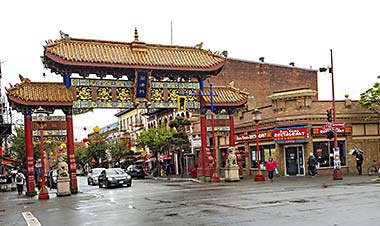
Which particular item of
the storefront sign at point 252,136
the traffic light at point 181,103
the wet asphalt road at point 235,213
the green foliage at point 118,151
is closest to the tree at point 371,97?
the storefront sign at point 252,136

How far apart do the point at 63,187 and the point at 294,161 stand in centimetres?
1783

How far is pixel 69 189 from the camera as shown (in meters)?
27.8

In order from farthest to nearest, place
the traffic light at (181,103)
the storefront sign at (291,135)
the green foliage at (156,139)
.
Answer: the green foliage at (156,139) → the storefront sign at (291,135) → the traffic light at (181,103)

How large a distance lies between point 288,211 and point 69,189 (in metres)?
16.8

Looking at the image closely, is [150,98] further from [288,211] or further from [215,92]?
[288,211]

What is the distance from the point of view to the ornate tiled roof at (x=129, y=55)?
28953 mm

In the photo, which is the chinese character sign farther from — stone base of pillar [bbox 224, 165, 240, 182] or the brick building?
the brick building

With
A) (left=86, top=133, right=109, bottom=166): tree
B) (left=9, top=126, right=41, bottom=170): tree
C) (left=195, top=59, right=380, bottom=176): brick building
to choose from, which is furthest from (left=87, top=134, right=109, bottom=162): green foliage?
(left=195, top=59, right=380, bottom=176): brick building

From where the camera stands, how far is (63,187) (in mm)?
27516

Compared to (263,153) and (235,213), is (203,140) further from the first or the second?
(235,213)

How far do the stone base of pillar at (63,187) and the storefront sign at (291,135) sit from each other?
16.7 m

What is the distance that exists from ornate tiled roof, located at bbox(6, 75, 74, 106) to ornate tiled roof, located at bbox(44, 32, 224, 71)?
6.37 ft

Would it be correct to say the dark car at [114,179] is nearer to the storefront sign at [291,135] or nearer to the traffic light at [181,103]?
the traffic light at [181,103]

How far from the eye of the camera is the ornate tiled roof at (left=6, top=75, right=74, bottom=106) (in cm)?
2816
